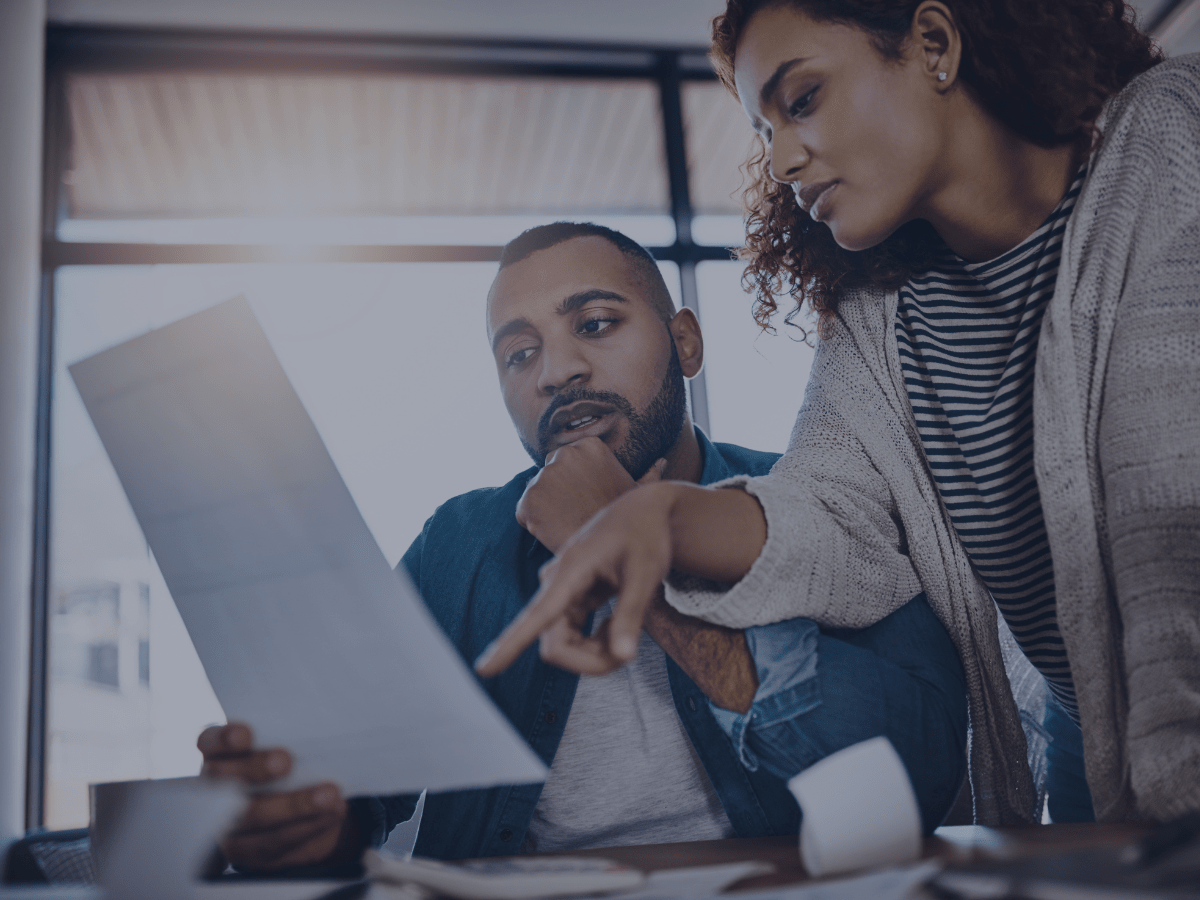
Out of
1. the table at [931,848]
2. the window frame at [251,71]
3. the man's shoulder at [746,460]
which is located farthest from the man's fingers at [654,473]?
the window frame at [251,71]

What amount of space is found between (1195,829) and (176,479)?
56 centimetres

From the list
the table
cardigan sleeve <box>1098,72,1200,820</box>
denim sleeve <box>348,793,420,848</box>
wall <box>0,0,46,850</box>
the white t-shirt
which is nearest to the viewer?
the table

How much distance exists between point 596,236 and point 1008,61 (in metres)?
0.61

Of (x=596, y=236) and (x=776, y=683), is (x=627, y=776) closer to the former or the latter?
(x=776, y=683)

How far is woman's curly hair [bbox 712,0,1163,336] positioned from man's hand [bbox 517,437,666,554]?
32 centimetres

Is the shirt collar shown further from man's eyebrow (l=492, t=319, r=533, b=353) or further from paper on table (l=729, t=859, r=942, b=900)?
paper on table (l=729, t=859, r=942, b=900)

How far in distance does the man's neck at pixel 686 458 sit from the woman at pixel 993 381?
291 millimetres

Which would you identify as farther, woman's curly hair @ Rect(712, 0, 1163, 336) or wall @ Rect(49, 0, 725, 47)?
wall @ Rect(49, 0, 725, 47)

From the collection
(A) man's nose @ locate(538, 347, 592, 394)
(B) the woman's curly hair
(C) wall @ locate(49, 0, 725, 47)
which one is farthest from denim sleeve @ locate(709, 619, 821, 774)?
(C) wall @ locate(49, 0, 725, 47)

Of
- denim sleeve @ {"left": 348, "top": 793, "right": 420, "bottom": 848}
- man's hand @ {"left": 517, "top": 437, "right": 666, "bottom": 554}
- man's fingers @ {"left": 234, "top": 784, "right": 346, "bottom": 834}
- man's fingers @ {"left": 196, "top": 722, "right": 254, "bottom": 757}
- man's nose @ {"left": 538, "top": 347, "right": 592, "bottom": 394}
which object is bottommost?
denim sleeve @ {"left": 348, "top": 793, "right": 420, "bottom": 848}

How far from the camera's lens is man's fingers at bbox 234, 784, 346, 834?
19.9 inches

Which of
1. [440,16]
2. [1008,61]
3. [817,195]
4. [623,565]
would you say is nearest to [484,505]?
[817,195]

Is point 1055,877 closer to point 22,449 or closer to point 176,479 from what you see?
point 176,479

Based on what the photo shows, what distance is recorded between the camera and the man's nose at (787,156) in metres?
0.85
